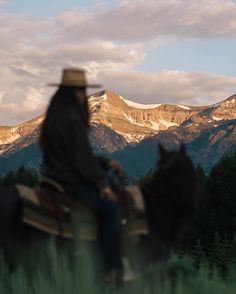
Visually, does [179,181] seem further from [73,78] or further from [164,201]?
[73,78]

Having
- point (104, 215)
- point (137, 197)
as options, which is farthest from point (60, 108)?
point (137, 197)

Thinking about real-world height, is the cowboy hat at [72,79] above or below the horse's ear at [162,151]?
above

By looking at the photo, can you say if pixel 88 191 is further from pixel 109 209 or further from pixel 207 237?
pixel 207 237

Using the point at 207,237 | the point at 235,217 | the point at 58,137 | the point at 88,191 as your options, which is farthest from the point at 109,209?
the point at 235,217

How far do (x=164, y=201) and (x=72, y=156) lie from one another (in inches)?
53.8

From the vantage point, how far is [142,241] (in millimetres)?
8094

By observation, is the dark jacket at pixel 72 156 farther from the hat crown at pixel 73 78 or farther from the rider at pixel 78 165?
the hat crown at pixel 73 78

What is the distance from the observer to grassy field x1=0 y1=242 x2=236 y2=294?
585 centimetres

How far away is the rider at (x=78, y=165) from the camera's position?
7590 millimetres

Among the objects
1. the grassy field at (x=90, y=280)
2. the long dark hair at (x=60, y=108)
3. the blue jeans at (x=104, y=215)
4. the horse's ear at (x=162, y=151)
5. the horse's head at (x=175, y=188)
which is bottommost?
the grassy field at (x=90, y=280)

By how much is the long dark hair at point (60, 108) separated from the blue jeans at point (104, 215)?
607 millimetres

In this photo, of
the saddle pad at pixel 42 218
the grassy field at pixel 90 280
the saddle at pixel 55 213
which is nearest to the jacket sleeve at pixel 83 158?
the saddle at pixel 55 213

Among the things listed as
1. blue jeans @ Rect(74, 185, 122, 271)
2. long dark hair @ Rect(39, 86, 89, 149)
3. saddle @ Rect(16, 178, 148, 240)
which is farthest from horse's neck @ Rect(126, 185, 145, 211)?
long dark hair @ Rect(39, 86, 89, 149)

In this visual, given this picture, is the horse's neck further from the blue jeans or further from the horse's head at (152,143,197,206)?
the blue jeans
